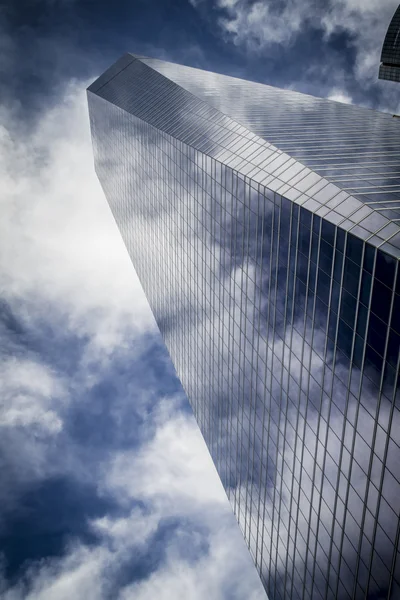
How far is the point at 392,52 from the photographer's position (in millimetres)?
159375

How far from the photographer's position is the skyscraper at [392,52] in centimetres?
15638

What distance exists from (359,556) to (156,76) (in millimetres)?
104086

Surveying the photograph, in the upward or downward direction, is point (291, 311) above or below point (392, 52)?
below

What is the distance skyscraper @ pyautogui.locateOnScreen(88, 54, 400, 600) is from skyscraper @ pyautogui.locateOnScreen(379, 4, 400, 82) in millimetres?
86466

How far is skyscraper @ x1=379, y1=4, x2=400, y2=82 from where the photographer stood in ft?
513

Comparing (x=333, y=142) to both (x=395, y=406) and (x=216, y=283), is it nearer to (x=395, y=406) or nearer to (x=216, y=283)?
(x=216, y=283)

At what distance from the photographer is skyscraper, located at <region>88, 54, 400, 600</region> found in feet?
93.2

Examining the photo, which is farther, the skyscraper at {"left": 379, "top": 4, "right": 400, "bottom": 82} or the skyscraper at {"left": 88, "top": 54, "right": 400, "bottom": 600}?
the skyscraper at {"left": 379, "top": 4, "right": 400, "bottom": 82}

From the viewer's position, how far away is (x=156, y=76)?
10881cm

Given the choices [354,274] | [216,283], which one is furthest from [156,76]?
[354,274]

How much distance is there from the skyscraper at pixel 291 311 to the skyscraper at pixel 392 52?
3404 inches

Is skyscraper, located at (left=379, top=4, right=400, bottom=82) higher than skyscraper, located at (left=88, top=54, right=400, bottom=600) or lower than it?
higher

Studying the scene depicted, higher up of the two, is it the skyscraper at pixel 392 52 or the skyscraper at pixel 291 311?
the skyscraper at pixel 392 52

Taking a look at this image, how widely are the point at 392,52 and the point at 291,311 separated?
509 ft
